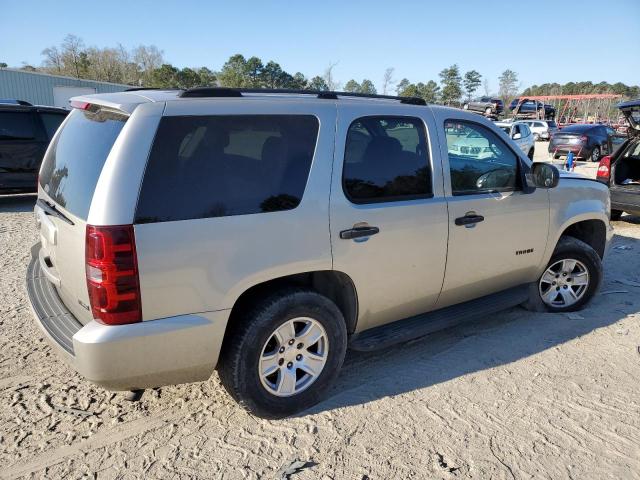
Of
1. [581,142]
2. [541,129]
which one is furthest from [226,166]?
[541,129]

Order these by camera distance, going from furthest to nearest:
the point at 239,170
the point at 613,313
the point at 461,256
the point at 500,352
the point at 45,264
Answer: the point at 613,313 → the point at 500,352 → the point at 461,256 → the point at 45,264 → the point at 239,170

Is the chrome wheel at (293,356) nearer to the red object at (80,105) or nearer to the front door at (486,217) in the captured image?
the front door at (486,217)

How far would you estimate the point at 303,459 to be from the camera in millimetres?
2590

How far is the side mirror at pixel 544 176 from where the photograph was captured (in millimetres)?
3848

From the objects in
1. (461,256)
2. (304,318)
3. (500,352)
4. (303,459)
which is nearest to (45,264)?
(304,318)

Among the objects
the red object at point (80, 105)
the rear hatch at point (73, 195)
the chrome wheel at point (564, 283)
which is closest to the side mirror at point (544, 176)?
the chrome wheel at point (564, 283)

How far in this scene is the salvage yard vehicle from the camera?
2336 millimetres

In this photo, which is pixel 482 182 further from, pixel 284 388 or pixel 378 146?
pixel 284 388

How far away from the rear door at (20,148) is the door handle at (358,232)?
26.7ft

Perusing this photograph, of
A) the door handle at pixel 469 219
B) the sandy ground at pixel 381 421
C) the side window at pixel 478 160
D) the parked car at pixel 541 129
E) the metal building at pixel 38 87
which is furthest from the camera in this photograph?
the metal building at pixel 38 87

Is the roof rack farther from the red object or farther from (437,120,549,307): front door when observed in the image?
the red object

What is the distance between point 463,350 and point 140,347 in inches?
100

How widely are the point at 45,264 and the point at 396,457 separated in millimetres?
2483

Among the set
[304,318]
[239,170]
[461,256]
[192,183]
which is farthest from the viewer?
[461,256]
